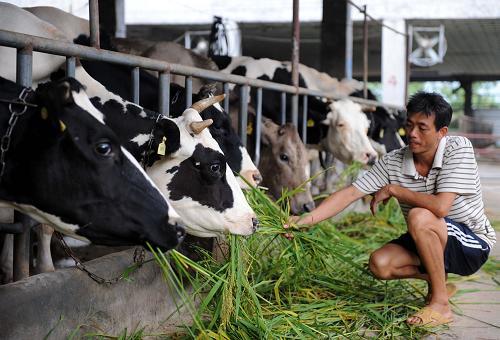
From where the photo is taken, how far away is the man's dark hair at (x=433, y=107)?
3.79 metres

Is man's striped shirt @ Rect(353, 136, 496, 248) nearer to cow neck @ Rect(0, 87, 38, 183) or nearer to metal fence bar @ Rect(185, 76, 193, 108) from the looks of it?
metal fence bar @ Rect(185, 76, 193, 108)

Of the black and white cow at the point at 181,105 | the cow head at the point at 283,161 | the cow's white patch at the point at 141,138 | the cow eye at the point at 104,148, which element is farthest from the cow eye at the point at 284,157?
the cow eye at the point at 104,148

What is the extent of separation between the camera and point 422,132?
3840 mm

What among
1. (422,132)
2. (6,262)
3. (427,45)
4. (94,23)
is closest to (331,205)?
(422,132)

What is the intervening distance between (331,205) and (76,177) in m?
2.02

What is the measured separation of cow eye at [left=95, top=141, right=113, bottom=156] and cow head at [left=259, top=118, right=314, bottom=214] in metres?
3.32

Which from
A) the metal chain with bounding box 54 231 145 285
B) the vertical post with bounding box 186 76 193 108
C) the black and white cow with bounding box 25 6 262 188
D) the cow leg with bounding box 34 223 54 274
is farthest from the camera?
the black and white cow with bounding box 25 6 262 188

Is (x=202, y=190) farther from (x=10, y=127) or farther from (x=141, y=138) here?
(x=10, y=127)

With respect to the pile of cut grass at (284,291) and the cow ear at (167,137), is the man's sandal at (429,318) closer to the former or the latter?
the pile of cut grass at (284,291)

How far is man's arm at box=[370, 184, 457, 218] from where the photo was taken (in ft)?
12.4

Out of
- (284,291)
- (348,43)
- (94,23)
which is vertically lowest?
(284,291)

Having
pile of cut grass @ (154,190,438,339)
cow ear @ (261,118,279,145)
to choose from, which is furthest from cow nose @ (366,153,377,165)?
pile of cut grass @ (154,190,438,339)

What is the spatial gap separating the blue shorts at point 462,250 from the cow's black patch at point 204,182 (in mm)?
1243

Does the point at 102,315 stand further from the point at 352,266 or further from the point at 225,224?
the point at 352,266
